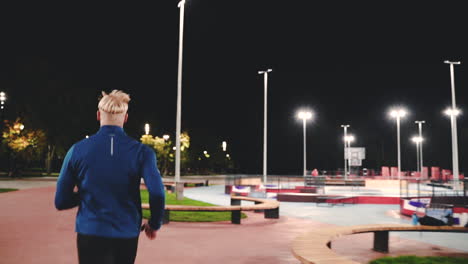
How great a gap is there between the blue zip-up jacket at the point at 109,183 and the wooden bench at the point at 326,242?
3.61 meters

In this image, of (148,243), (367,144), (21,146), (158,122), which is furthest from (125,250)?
(367,144)

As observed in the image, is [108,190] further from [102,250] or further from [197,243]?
[197,243]

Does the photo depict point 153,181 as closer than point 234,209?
Yes

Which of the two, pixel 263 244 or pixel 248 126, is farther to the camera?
pixel 248 126

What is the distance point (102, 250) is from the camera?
2539mm

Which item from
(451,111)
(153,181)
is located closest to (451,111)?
(451,111)

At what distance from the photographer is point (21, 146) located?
146 feet

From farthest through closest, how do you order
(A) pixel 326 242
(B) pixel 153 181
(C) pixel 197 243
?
(C) pixel 197 243
(A) pixel 326 242
(B) pixel 153 181

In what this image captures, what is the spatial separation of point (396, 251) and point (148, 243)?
5.26 meters

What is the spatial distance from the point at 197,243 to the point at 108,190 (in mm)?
7180

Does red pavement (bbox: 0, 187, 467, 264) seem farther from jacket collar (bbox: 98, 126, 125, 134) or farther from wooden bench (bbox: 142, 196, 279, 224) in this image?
jacket collar (bbox: 98, 126, 125, 134)

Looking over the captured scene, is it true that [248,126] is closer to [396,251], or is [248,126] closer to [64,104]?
[64,104]

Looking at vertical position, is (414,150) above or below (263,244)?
above

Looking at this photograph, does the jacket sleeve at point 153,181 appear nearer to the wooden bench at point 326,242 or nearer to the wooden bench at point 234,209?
the wooden bench at point 326,242
